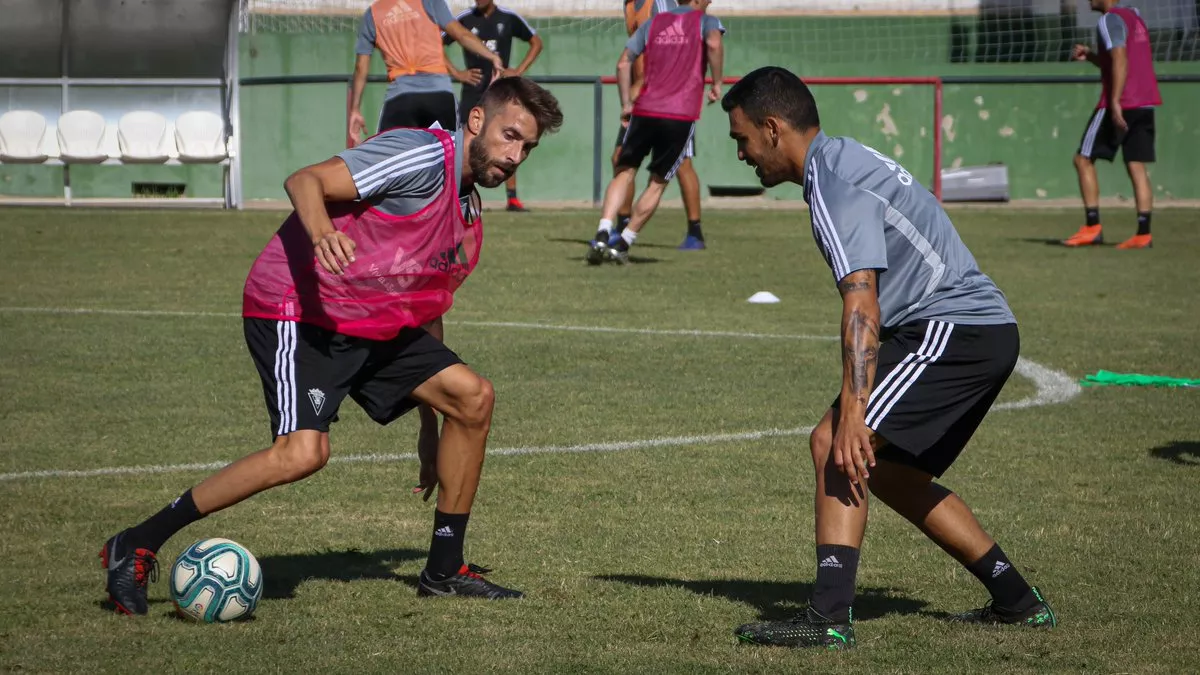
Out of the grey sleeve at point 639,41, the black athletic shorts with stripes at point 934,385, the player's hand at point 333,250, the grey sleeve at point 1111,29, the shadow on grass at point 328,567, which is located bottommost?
the shadow on grass at point 328,567

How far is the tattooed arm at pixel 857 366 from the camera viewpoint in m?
4.26

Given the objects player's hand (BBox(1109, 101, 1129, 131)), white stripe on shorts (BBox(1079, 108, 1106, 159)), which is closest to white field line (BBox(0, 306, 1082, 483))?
player's hand (BBox(1109, 101, 1129, 131))

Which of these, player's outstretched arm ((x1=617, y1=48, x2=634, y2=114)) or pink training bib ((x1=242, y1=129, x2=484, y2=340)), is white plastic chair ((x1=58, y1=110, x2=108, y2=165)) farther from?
pink training bib ((x1=242, y1=129, x2=484, y2=340))

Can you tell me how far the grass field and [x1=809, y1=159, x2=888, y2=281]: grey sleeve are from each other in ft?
3.63

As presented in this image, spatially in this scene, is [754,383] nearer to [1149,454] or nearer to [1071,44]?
[1149,454]

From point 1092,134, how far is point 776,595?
11973 millimetres

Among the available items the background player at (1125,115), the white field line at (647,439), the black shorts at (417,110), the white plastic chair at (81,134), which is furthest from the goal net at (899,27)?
the white field line at (647,439)

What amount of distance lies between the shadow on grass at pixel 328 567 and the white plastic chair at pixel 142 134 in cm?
1453

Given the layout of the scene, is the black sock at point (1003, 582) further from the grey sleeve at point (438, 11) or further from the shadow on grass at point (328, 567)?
the grey sleeve at point (438, 11)

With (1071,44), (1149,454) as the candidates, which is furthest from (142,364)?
(1071,44)

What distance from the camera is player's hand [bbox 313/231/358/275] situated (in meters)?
4.42

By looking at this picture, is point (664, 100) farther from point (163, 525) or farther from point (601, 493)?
point (163, 525)

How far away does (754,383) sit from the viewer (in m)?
8.98

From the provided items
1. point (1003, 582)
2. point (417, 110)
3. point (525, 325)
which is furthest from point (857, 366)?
point (417, 110)
